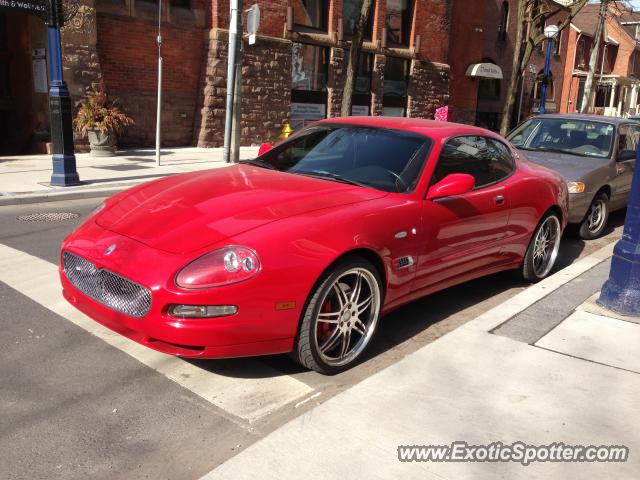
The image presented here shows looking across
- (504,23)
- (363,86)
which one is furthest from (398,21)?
(504,23)

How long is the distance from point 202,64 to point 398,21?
979 cm

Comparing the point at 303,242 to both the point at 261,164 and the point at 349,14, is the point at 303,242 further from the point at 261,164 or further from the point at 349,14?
the point at 349,14

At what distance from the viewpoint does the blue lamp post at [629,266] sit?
15.4 feet

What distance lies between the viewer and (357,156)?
4520 millimetres

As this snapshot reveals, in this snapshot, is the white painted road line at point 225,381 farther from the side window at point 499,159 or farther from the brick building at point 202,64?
the brick building at point 202,64

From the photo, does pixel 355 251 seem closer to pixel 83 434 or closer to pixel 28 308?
pixel 83 434

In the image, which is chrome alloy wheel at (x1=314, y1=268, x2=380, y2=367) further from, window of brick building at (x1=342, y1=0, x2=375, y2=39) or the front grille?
window of brick building at (x1=342, y1=0, x2=375, y2=39)

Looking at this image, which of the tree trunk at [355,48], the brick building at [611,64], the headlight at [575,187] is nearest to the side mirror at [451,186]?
the headlight at [575,187]

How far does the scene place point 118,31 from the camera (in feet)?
51.3

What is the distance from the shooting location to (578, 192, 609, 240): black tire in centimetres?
794

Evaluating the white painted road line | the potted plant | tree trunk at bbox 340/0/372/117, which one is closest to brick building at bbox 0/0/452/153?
the potted plant

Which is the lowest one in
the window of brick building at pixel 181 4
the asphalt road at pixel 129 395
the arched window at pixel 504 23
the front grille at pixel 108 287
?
the asphalt road at pixel 129 395

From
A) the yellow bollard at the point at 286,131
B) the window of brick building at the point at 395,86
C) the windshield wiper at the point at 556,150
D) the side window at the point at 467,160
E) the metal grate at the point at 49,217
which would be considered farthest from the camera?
the window of brick building at the point at 395,86

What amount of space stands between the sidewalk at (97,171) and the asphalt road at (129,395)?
16.6ft
